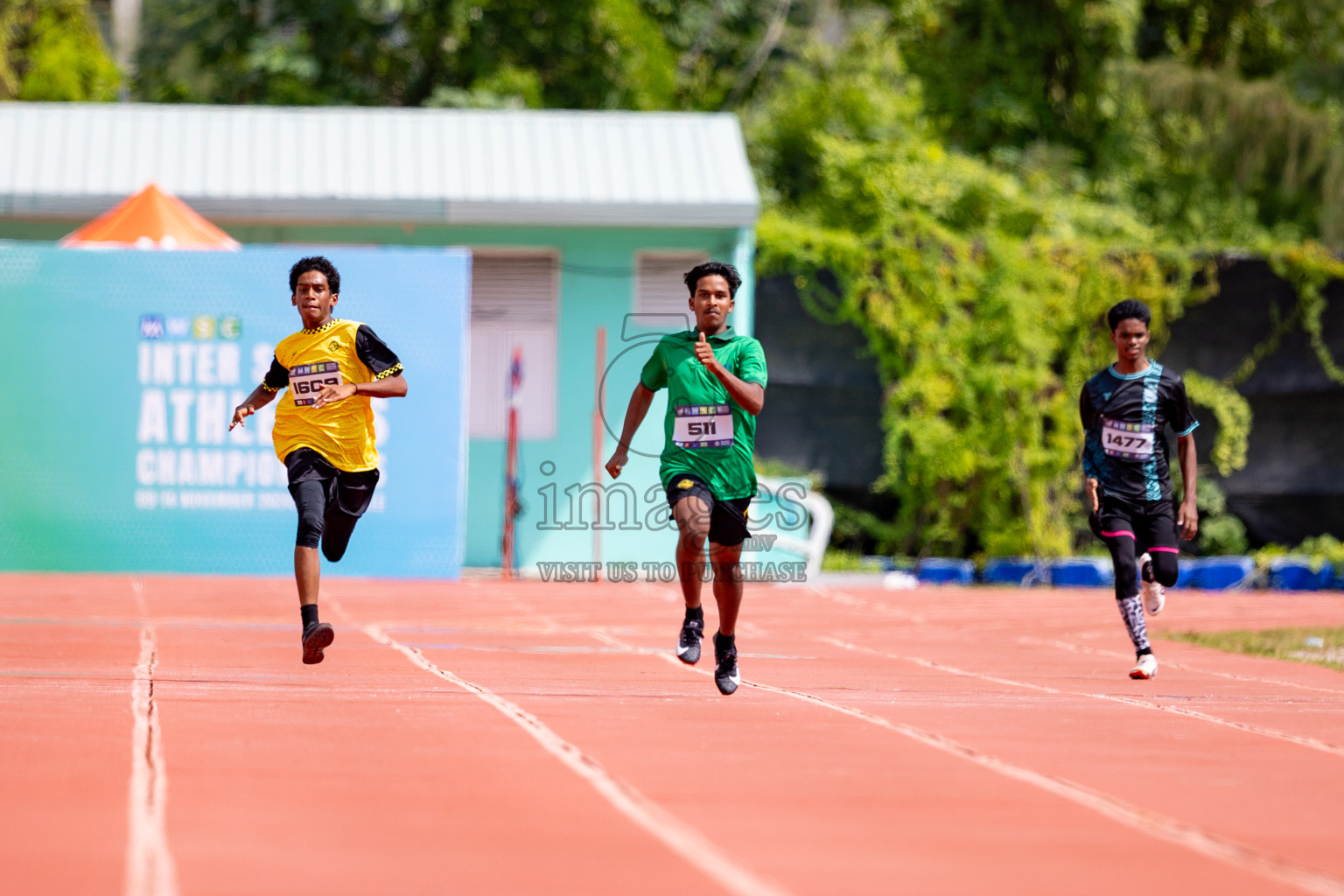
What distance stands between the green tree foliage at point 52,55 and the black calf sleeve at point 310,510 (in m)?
21.3

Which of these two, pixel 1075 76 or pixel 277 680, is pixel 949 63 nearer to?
pixel 1075 76

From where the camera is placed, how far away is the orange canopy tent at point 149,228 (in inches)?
575

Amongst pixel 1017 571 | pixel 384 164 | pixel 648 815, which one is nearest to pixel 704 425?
pixel 648 815

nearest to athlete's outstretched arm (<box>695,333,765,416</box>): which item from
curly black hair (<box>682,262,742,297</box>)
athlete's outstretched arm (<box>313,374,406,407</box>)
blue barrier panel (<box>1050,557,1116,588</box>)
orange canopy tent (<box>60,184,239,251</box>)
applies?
curly black hair (<box>682,262,742,297</box>)

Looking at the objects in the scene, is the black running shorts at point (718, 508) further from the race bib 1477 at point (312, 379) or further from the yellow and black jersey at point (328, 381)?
the race bib 1477 at point (312, 379)

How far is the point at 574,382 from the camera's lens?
1608 cm

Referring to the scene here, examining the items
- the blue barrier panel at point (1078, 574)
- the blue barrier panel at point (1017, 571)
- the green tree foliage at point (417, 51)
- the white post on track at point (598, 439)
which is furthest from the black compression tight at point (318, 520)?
the green tree foliage at point (417, 51)

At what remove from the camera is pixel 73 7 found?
28562 millimetres

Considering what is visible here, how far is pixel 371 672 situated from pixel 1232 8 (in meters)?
22.4

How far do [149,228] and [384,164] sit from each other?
8.00 ft

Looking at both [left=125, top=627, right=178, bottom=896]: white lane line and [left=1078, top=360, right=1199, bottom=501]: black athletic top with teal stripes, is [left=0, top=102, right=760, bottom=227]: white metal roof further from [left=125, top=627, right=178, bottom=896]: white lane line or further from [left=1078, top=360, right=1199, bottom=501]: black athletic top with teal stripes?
[left=125, top=627, right=178, bottom=896]: white lane line

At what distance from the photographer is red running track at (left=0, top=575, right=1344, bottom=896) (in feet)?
13.9

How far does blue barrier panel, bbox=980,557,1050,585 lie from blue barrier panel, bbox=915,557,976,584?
23 cm

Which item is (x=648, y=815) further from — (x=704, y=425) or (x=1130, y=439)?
(x=1130, y=439)
